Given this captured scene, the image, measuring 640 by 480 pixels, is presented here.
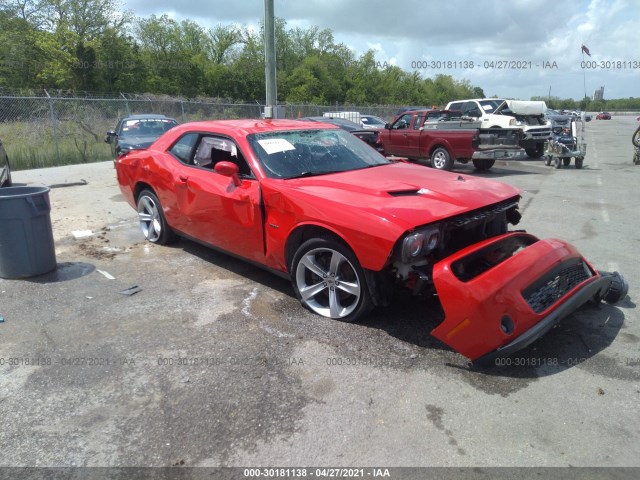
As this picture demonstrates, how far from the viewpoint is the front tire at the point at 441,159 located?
43.9 ft

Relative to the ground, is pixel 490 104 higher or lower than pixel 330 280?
higher

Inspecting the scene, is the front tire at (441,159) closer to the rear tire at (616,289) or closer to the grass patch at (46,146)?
the rear tire at (616,289)

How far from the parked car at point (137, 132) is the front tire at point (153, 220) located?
603cm

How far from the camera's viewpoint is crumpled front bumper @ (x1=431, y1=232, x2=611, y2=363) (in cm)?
312

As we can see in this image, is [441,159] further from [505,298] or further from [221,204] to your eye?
[505,298]

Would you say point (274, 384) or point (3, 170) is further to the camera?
point (3, 170)

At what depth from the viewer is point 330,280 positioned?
4.02 meters

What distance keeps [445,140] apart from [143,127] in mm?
7960

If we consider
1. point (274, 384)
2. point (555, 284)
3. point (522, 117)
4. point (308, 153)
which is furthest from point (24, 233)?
point (522, 117)

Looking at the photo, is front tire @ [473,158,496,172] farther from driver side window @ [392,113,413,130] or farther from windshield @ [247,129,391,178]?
windshield @ [247,129,391,178]

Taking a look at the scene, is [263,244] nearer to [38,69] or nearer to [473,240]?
[473,240]

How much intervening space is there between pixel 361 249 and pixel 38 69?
4000 cm

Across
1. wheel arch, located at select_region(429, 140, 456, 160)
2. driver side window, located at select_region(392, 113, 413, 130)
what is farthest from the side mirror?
driver side window, located at select_region(392, 113, 413, 130)

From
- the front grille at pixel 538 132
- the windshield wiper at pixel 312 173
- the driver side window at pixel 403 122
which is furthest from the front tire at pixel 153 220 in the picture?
the front grille at pixel 538 132
